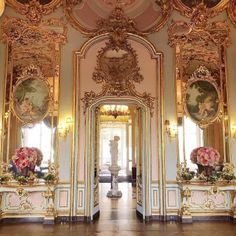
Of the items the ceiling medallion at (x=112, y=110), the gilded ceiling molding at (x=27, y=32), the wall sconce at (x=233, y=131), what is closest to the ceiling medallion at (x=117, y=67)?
the gilded ceiling molding at (x=27, y=32)

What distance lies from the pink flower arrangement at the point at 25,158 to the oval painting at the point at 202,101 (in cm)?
388

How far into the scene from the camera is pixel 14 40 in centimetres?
802

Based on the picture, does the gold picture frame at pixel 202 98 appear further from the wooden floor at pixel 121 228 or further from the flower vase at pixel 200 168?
the wooden floor at pixel 121 228

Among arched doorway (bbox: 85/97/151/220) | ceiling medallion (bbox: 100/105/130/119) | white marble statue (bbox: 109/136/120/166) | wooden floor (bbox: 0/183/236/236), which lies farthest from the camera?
ceiling medallion (bbox: 100/105/130/119)

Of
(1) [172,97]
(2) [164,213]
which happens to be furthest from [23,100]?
(2) [164,213]

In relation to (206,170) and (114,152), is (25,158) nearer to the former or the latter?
(206,170)

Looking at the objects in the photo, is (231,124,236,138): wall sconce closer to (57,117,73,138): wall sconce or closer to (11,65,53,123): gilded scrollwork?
(57,117,73,138): wall sconce

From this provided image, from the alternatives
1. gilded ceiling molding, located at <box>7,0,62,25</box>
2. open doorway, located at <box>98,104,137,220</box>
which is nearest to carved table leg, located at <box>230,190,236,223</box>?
gilded ceiling molding, located at <box>7,0,62,25</box>

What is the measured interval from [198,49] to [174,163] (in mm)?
3014

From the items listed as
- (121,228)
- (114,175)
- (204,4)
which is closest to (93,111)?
(121,228)

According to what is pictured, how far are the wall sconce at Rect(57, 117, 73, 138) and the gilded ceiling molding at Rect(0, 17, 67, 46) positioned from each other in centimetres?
202

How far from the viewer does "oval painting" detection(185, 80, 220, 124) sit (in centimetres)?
814

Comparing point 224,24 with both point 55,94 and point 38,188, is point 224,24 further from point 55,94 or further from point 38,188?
point 38,188

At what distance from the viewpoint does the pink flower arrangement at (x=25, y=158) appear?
7.42 metres
